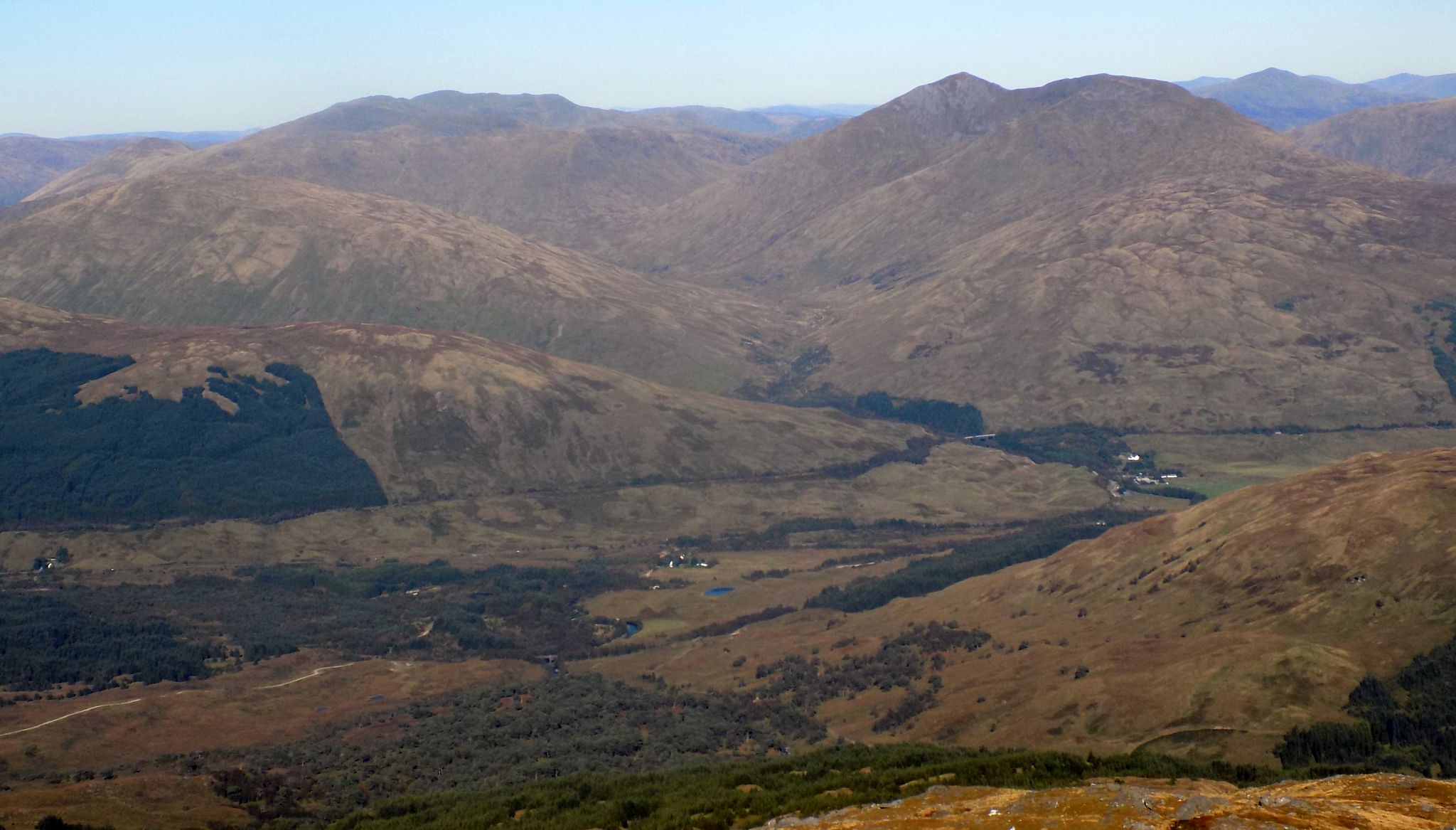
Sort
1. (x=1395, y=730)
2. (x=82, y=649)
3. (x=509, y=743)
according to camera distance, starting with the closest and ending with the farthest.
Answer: (x=1395, y=730) < (x=509, y=743) < (x=82, y=649)

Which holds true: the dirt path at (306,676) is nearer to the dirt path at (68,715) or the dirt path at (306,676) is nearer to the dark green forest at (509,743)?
the dirt path at (68,715)

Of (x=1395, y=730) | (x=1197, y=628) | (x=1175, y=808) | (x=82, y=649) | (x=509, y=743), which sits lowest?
(x=82, y=649)

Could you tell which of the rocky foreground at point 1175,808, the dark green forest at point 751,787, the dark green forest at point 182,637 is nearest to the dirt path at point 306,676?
the dark green forest at point 182,637

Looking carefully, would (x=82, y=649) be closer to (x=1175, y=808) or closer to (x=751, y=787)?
(x=751, y=787)

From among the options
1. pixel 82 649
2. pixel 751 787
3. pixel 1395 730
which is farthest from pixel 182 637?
pixel 1395 730

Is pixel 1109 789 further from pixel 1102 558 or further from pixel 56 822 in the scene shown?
pixel 1102 558

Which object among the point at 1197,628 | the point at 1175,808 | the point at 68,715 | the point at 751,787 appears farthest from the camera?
the point at 68,715
